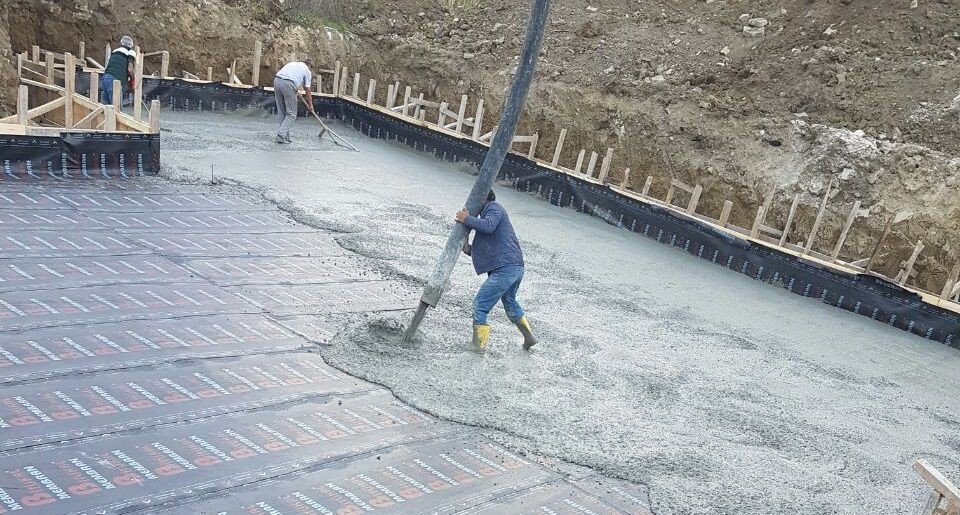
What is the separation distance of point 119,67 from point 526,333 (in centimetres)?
913

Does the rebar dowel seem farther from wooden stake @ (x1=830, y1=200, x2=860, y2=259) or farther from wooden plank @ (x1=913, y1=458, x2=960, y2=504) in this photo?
wooden stake @ (x1=830, y1=200, x2=860, y2=259)

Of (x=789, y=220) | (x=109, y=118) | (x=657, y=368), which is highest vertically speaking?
(x=789, y=220)

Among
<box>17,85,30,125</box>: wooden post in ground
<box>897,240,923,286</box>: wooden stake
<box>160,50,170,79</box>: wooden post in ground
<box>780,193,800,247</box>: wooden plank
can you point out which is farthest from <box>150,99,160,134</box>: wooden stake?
<box>897,240,923,286</box>: wooden stake

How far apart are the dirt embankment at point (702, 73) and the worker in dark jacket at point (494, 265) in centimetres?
663

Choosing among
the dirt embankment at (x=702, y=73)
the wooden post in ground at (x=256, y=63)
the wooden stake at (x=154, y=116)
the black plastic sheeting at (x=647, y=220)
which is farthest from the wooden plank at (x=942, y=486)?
the wooden post in ground at (x=256, y=63)

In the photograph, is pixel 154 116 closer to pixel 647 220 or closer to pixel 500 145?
pixel 500 145

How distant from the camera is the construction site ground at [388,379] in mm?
4555

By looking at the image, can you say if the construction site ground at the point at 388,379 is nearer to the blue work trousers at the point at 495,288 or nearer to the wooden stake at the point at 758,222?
the blue work trousers at the point at 495,288

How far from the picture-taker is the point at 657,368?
697 centimetres

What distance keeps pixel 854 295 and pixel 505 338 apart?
495cm

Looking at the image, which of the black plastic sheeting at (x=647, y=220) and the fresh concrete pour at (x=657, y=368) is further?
the black plastic sheeting at (x=647, y=220)

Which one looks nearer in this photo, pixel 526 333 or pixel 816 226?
pixel 526 333

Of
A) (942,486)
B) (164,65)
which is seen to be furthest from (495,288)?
(164,65)

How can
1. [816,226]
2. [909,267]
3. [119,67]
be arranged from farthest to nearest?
[119,67] → [816,226] → [909,267]
